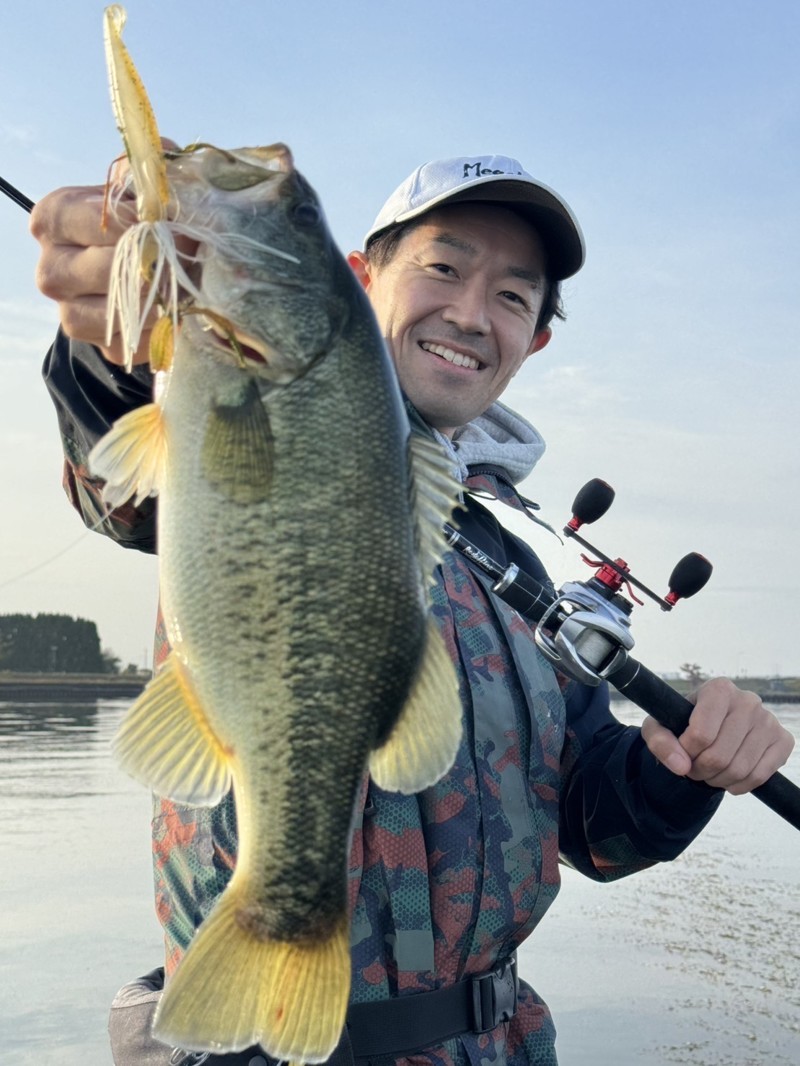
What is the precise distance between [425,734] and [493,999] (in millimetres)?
1470

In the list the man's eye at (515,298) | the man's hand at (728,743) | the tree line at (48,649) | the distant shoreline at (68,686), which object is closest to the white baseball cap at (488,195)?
the man's eye at (515,298)

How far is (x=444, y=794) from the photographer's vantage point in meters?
2.96

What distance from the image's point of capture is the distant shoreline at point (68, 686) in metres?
39.7

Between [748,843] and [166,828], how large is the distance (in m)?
10.7

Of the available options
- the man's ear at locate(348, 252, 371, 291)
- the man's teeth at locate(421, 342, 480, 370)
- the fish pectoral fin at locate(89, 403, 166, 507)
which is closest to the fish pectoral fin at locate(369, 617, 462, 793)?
the fish pectoral fin at locate(89, 403, 166, 507)

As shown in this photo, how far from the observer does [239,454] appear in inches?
68.1

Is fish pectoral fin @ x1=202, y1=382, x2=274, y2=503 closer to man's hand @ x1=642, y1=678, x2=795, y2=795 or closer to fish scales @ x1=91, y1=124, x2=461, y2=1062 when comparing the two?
fish scales @ x1=91, y1=124, x2=461, y2=1062

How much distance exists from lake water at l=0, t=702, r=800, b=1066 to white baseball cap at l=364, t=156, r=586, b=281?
4.25m

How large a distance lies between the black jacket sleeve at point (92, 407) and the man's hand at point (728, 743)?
1.57m

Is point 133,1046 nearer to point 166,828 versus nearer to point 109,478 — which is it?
point 166,828

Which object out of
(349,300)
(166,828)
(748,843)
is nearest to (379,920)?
(166,828)

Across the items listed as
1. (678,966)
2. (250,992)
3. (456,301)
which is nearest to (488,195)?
(456,301)

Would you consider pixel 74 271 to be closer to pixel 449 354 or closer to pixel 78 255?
pixel 78 255

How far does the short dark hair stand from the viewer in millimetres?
3736
